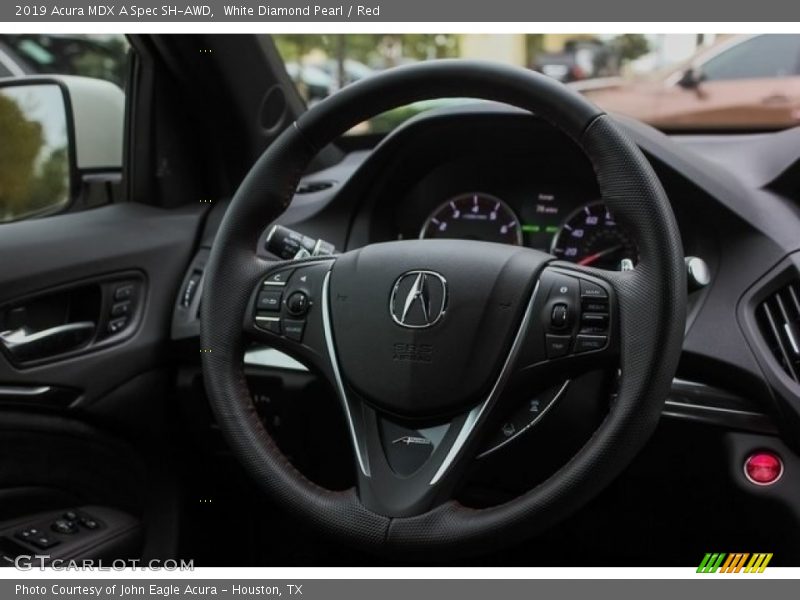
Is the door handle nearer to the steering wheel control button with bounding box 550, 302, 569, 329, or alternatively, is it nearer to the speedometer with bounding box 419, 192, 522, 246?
the speedometer with bounding box 419, 192, 522, 246

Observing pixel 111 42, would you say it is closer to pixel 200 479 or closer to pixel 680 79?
pixel 200 479

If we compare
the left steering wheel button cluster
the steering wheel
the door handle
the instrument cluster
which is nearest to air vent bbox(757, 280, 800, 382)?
the instrument cluster

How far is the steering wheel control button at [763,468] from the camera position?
1.70 m

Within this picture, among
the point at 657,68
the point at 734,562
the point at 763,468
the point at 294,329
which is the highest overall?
the point at 657,68

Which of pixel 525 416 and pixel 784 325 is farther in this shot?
pixel 784 325

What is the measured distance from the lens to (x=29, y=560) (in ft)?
6.49

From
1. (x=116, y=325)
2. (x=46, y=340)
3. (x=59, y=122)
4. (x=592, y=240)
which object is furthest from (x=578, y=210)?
(x=59, y=122)

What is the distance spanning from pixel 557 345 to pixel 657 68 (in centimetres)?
108

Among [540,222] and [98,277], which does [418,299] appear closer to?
[540,222]

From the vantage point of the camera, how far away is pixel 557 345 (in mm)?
1439

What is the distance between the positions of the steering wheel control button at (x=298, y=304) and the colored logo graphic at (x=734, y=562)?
2.94 feet

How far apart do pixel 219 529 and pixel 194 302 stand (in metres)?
0.57

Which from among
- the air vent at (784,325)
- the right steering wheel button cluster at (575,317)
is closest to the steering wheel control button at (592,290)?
the right steering wheel button cluster at (575,317)

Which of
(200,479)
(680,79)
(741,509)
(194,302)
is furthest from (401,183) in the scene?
(741,509)
